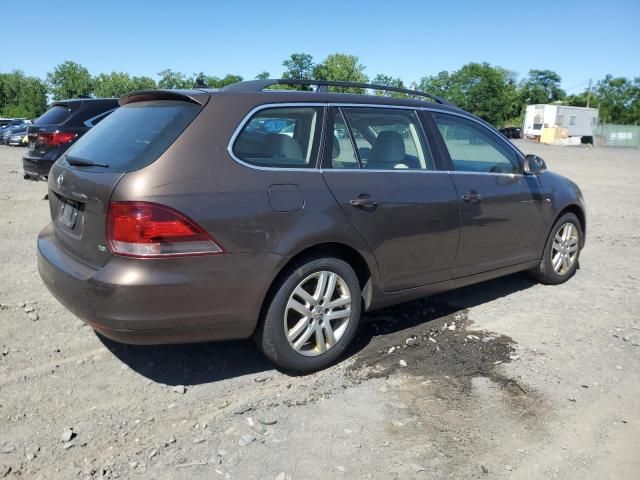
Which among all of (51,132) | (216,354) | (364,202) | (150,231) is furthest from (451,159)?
(51,132)

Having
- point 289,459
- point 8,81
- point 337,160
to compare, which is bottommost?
point 289,459

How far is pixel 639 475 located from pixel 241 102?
297 centimetres

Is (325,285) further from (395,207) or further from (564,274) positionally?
(564,274)

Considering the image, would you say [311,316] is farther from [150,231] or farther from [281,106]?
[281,106]

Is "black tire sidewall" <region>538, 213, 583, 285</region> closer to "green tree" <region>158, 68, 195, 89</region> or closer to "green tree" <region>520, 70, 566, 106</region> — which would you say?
"green tree" <region>158, 68, 195, 89</region>

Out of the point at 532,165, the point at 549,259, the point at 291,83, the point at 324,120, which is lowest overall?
the point at 549,259

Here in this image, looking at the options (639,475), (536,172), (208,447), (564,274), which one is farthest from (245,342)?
(564,274)

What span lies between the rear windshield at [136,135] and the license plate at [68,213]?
0.31 metres

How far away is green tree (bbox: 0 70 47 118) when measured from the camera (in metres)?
71.3

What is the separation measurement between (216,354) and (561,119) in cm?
6082

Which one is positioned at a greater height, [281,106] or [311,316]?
[281,106]

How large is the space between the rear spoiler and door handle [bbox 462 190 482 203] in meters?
2.18

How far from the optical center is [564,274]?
5.80 metres

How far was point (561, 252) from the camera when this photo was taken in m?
5.71
